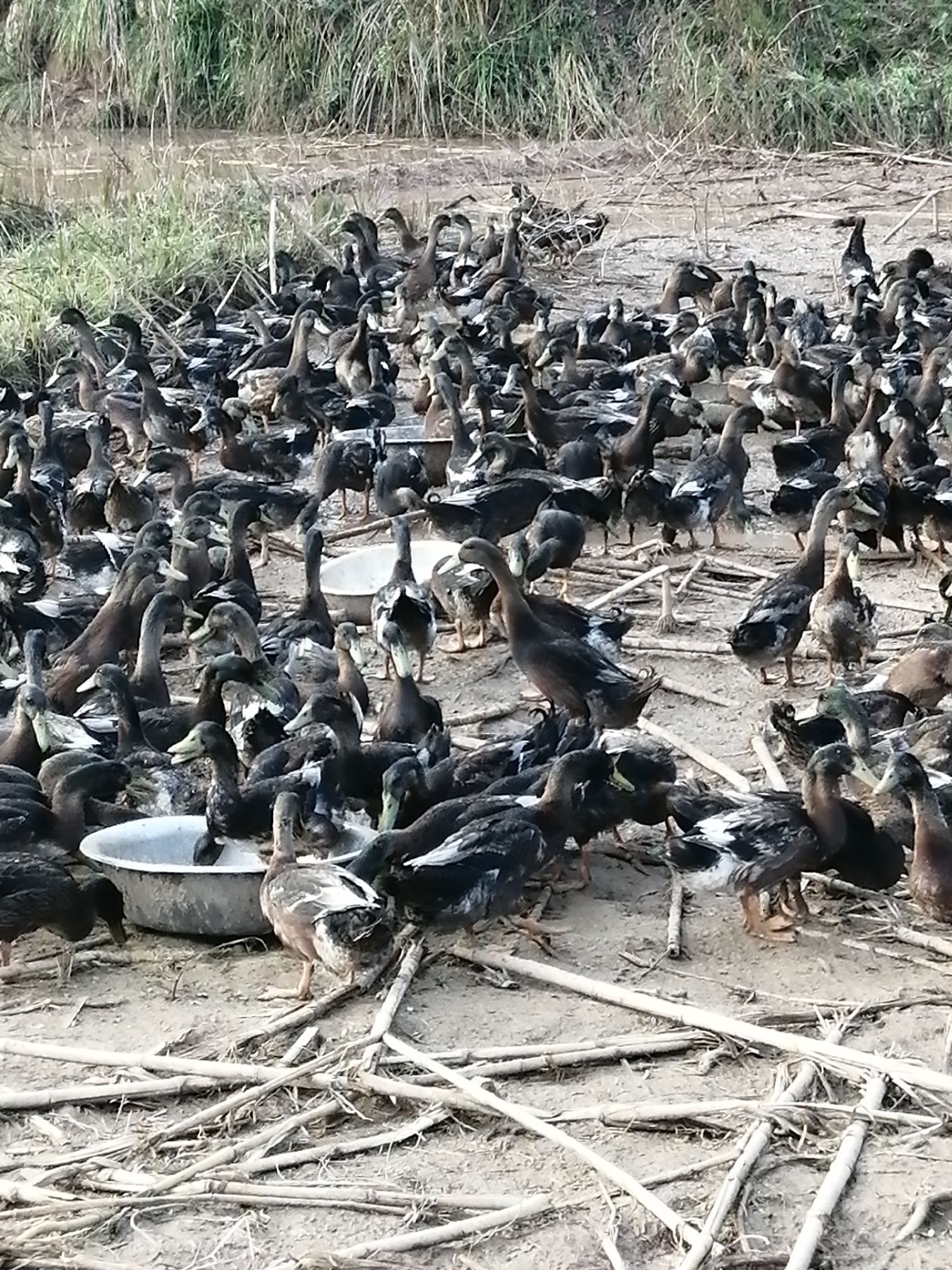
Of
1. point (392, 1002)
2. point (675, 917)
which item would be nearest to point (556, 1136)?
point (392, 1002)

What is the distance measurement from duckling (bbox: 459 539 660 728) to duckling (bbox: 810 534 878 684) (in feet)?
2.50

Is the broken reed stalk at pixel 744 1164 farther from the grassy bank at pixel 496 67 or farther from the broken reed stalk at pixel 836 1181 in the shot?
the grassy bank at pixel 496 67

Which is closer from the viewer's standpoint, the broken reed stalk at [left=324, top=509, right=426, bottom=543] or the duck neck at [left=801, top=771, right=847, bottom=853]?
the duck neck at [left=801, top=771, right=847, bottom=853]

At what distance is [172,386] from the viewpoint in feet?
41.7

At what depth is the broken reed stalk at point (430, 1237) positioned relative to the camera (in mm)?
4387

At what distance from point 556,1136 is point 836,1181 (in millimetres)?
698

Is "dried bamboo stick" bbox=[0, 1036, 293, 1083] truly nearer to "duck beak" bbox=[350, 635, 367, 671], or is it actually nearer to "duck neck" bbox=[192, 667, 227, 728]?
"duck neck" bbox=[192, 667, 227, 728]

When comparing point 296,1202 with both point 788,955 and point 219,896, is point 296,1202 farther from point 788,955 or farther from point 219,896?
point 788,955

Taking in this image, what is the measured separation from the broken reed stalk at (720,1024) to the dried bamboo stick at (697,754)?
1401 mm

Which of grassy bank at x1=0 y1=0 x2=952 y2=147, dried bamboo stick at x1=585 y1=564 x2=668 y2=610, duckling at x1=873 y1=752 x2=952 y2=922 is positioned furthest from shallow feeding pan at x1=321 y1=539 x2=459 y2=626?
grassy bank at x1=0 y1=0 x2=952 y2=147

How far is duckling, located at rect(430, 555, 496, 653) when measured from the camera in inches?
337

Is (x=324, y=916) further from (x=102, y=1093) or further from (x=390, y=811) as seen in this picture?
(x=390, y=811)

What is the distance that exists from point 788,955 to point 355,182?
15308mm

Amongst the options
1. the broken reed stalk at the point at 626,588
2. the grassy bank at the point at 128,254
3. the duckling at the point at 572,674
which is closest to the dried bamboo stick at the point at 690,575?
the broken reed stalk at the point at 626,588
